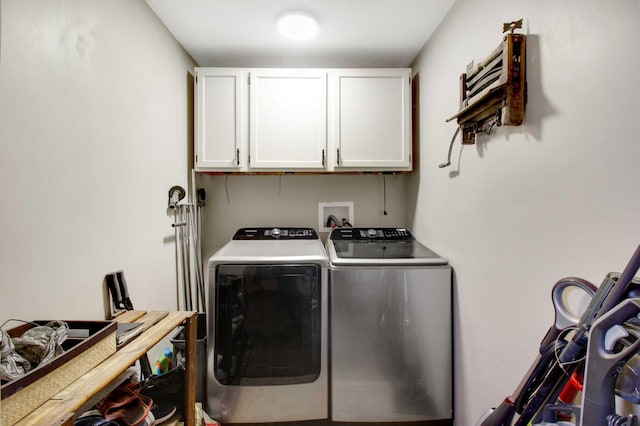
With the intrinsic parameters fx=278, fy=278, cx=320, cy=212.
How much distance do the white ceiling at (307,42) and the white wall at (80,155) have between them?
27cm

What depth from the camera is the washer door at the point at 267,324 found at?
1.65 meters

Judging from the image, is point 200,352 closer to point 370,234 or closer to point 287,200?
point 287,200

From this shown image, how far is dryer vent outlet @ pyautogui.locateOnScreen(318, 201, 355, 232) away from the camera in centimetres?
248

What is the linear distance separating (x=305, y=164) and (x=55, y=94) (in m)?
1.37

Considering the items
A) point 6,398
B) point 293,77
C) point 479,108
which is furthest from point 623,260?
point 293,77

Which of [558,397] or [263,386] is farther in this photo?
[263,386]

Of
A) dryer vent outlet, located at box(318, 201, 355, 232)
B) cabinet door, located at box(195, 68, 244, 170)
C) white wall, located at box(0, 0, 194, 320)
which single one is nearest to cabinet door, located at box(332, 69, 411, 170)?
dryer vent outlet, located at box(318, 201, 355, 232)

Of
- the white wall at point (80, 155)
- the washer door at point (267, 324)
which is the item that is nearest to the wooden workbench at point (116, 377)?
the white wall at point (80, 155)

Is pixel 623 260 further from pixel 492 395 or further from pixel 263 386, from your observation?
pixel 263 386

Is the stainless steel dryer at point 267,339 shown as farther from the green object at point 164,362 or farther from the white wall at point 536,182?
the white wall at point 536,182

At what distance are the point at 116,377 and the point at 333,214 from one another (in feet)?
6.27

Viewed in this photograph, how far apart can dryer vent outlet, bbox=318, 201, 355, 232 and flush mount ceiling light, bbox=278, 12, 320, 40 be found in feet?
4.18

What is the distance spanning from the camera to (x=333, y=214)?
2494mm

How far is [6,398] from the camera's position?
564mm
